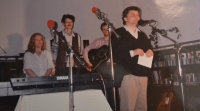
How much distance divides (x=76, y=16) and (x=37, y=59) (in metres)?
1.97

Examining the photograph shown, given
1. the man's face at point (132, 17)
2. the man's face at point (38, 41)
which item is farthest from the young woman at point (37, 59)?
the man's face at point (132, 17)

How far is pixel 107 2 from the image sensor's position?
15.8 feet

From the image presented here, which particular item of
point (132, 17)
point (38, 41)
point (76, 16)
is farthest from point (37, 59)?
point (76, 16)

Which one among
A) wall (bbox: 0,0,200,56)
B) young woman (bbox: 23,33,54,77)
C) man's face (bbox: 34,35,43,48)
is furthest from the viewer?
wall (bbox: 0,0,200,56)

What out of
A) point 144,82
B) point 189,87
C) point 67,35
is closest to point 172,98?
point 189,87

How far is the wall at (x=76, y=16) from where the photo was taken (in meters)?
3.34

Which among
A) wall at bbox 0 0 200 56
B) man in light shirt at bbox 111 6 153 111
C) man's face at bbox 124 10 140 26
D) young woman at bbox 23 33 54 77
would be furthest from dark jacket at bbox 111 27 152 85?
wall at bbox 0 0 200 56

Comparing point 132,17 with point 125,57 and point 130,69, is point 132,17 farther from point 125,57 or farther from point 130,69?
point 130,69

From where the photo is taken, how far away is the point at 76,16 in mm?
4516

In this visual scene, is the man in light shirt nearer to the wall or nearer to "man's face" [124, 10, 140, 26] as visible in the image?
"man's face" [124, 10, 140, 26]

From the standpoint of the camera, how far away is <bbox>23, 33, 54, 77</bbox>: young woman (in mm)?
2695

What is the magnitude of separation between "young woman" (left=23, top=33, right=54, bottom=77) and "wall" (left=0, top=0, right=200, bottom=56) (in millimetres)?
1387

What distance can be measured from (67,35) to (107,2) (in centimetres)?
183

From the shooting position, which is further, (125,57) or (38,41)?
(38,41)
